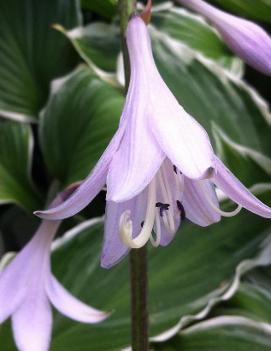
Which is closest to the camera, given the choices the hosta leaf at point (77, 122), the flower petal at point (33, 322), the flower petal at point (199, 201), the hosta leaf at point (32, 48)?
the flower petal at point (199, 201)

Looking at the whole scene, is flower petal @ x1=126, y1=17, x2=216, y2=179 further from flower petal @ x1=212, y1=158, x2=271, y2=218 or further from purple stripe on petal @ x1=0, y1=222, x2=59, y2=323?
purple stripe on petal @ x1=0, y1=222, x2=59, y2=323

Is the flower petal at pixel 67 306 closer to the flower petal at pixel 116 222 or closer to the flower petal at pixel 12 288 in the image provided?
the flower petal at pixel 12 288

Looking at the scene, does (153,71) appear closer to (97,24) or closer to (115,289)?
(115,289)

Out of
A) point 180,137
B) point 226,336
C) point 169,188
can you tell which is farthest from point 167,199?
point 226,336

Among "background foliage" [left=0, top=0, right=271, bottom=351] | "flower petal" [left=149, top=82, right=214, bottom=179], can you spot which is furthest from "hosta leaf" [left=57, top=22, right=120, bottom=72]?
"flower petal" [left=149, top=82, right=214, bottom=179]

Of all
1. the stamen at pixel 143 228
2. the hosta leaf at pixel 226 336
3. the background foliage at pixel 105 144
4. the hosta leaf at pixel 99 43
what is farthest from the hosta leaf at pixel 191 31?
the stamen at pixel 143 228

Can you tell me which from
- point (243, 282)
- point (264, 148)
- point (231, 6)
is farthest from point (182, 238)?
point (231, 6)
